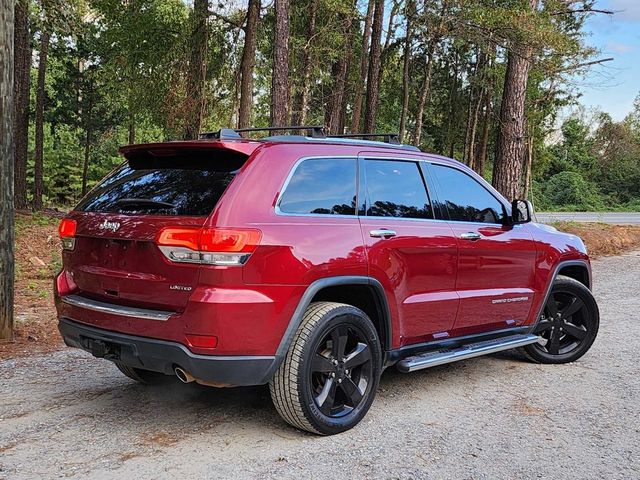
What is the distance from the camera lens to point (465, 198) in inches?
202

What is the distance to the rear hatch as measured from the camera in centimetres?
353

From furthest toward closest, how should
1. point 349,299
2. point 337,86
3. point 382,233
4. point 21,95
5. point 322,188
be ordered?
point 337,86 → point 21,95 → point 349,299 → point 382,233 → point 322,188

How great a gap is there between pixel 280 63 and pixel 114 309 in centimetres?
1028

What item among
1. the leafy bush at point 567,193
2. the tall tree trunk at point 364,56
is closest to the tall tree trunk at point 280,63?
the tall tree trunk at point 364,56

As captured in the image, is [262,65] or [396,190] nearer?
[396,190]

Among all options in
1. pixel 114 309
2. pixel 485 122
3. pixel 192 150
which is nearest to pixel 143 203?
pixel 192 150

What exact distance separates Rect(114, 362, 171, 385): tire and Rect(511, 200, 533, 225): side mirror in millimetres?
3385

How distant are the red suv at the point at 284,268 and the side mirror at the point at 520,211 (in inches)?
15.5

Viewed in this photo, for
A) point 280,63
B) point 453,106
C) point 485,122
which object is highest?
point 453,106

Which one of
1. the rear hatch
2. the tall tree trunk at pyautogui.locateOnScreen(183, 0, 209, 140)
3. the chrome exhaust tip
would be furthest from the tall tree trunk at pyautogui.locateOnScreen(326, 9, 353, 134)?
the chrome exhaust tip

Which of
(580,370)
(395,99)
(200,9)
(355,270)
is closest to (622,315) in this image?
(580,370)

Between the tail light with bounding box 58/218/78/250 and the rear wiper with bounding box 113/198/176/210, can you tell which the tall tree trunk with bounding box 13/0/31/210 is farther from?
the rear wiper with bounding box 113/198/176/210

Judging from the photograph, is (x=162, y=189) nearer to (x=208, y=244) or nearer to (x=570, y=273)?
(x=208, y=244)

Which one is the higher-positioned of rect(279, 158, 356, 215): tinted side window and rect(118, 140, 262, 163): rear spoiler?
rect(118, 140, 262, 163): rear spoiler
